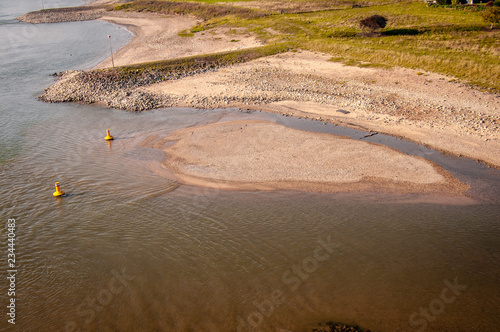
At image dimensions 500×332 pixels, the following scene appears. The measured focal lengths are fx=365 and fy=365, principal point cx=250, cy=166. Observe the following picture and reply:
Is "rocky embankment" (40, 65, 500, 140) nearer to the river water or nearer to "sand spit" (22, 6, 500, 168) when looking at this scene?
"sand spit" (22, 6, 500, 168)

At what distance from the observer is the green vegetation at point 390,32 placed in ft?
109

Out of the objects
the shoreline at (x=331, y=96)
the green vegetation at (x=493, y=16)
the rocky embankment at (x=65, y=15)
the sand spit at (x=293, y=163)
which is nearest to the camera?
the sand spit at (x=293, y=163)

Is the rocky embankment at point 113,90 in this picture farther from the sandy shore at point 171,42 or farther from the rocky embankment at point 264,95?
the sandy shore at point 171,42

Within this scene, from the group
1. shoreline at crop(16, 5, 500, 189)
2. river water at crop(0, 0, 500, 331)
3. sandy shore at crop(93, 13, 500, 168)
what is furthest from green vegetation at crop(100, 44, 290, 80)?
river water at crop(0, 0, 500, 331)

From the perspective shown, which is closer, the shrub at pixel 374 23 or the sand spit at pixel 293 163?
the sand spit at pixel 293 163

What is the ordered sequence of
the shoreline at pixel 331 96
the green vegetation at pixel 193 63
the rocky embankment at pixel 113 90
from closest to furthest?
the shoreline at pixel 331 96, the rocky embankment at pixel 113 90, the green vegetation at pixel 193 63

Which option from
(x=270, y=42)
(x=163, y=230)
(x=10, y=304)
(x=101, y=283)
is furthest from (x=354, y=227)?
(x=270, y=42)

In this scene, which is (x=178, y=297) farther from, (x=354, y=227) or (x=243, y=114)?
(x=243, y=114)

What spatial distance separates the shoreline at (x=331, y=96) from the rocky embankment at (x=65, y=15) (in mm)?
63472

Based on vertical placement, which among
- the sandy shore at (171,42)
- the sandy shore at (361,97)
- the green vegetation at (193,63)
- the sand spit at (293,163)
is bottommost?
the sand spit at (293,163)

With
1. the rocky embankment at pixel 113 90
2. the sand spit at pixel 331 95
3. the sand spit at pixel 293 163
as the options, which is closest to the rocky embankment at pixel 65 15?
the sand spit at pixel 331 95

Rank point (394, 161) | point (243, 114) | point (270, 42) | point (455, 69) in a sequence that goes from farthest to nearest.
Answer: point (270, 42) < point (455, 69) < point (243, 114) < point (394, 161)

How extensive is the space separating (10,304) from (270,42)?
4226cm

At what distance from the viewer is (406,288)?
12.8m
